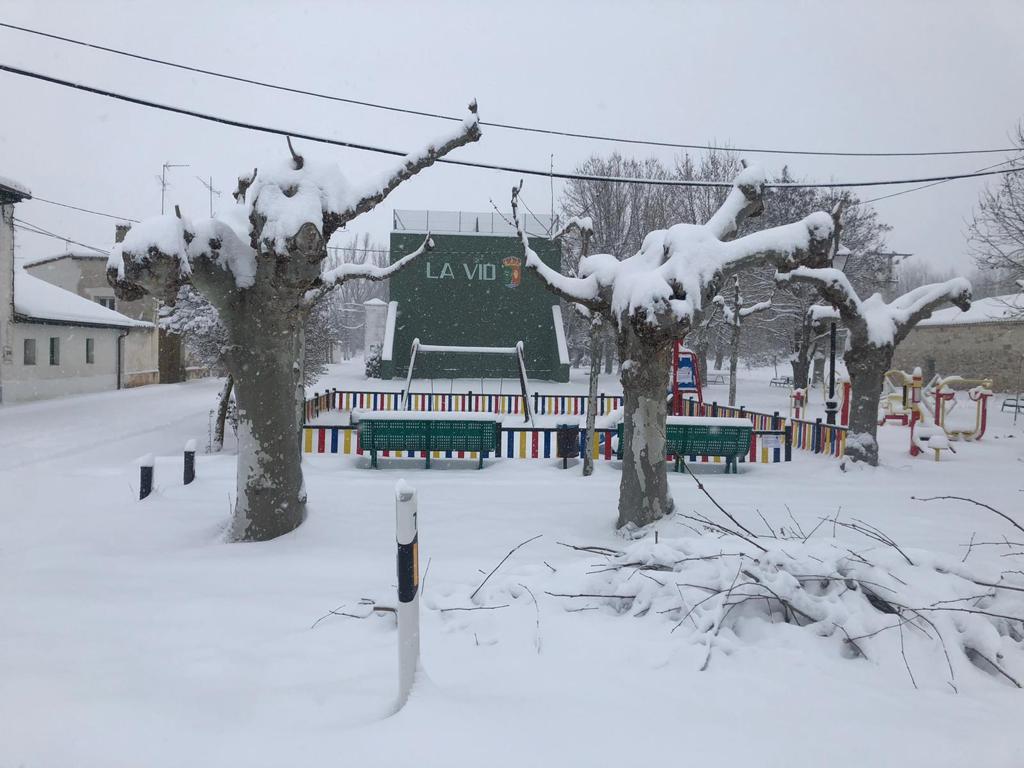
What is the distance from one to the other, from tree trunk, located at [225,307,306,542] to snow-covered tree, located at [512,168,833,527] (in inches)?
152

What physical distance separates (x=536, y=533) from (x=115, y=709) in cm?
506

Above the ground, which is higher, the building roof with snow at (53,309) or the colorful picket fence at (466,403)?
the building roof with snow at (53,309)

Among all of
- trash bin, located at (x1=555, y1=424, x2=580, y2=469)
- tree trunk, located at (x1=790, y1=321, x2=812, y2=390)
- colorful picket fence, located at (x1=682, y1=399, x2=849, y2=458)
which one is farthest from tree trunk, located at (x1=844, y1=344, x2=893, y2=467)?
tree trunk, located at (x1=790, y1=321, x2=812, y2=390)

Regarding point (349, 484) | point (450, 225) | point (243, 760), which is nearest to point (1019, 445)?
point (349, 484)

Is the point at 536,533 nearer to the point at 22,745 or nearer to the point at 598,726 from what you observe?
the point at 598,726

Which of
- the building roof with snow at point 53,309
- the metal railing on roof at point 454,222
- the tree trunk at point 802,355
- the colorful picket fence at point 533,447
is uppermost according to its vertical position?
the metal railing on roof at point 454,222

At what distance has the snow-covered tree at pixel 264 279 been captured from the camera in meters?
6.40

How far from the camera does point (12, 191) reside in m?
22.7

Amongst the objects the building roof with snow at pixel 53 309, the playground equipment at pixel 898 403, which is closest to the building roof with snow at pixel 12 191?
the building roof with snow at pixel 53 309

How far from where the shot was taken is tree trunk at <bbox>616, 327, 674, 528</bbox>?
771 cm

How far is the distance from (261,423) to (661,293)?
4601mm

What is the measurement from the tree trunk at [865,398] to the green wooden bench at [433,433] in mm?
6926

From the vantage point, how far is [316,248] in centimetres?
645

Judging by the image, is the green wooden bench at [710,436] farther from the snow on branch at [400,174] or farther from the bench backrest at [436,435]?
the snow on branch at [400,174]
